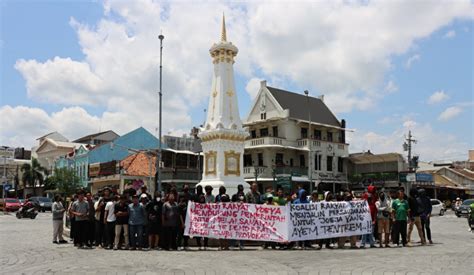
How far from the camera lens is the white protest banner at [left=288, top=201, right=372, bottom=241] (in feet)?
45.6

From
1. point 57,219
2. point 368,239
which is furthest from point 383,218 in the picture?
point 57,219

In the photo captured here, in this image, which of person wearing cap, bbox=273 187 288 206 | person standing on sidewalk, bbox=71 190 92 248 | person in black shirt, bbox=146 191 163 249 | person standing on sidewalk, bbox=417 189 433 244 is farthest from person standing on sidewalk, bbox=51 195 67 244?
person standing on sidewalk, bbox=417 189 433 244

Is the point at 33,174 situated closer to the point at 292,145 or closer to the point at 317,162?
the point at 292,145

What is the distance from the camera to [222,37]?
23.3 m

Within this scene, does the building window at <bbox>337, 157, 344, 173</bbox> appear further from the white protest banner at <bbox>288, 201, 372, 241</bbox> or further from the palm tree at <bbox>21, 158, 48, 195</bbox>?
the palm tree at <bbox>21, 158, 48, 195</bbox>

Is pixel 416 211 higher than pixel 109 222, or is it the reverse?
pixel 416 211

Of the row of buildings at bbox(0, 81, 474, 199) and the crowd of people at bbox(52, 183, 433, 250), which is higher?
the row of buildings at bbox(0, 81, 474, 199)

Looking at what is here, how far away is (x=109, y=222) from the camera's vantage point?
549 inches

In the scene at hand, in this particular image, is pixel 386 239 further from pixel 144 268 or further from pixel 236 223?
pixel 144 268

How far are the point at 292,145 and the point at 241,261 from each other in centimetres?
3457

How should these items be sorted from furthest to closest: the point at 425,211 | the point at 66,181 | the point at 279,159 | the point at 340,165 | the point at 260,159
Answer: the point at 66,181, the point at 340,165, the point at 260,159, the point at 279,159, the point at 425,211

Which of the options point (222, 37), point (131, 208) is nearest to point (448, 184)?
point (222, 37)

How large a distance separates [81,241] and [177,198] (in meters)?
3.22

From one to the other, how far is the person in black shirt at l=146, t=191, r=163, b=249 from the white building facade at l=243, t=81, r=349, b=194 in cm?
2784
